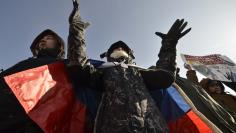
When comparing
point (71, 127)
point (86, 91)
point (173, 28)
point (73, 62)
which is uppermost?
point (173, 28)

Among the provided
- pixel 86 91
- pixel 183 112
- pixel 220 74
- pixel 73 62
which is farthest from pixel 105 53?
pixel 220 74

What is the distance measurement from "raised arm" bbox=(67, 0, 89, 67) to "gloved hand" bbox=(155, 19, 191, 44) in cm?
105

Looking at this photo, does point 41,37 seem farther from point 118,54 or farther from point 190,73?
point 190,73

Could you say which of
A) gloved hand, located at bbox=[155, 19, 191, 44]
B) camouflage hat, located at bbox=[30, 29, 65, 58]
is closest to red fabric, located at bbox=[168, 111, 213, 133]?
gloved hand, located at bbox=[155, 19, 191, 44]

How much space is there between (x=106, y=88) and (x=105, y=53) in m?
1.07

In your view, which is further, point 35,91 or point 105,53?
point 105,53

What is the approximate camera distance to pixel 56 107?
13.9 feet

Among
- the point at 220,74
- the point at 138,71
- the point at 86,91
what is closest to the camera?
the point at 138,71

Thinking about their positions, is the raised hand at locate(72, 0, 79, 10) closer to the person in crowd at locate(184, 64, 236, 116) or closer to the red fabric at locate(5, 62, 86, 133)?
the red fabric at locate(5, 62, 86, 133)

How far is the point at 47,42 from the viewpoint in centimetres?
511

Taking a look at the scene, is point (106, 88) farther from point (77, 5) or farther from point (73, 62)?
point (77, 5)

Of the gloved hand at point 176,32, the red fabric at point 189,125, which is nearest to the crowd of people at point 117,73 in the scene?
the gloved hand at point 176,32

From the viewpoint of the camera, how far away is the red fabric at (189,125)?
200 inches

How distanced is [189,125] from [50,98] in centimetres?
199
